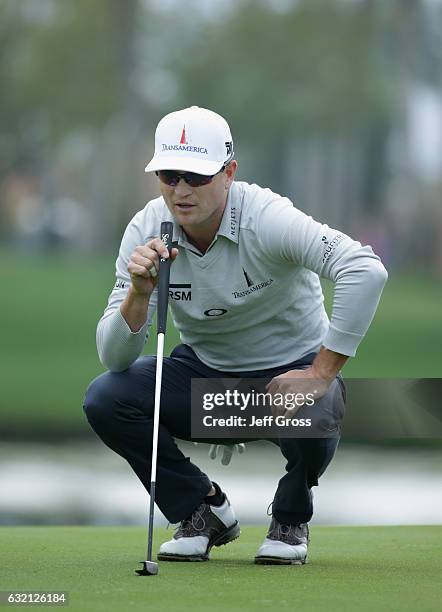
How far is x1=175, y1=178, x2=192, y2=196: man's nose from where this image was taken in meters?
5.79

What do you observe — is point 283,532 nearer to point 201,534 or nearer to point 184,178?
point 201,534

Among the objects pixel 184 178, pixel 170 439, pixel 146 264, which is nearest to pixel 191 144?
pixel 184 178

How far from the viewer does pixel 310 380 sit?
226 inches

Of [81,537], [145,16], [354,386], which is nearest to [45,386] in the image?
[354,386]

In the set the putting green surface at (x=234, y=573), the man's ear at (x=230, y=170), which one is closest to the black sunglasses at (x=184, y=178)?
the man's ear at (x=230, y=170)

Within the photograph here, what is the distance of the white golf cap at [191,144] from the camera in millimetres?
5738

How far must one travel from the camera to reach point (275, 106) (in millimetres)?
48750

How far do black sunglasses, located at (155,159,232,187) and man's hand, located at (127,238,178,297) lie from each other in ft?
0.76

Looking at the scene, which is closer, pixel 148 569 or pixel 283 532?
pixel 148 569

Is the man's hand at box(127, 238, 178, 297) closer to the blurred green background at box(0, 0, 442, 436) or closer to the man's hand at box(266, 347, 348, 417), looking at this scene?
the man's hand at box(266, 347, 348, 417)

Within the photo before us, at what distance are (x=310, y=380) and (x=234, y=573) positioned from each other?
2.34ft

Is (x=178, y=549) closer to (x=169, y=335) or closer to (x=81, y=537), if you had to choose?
(x=81, y=537)

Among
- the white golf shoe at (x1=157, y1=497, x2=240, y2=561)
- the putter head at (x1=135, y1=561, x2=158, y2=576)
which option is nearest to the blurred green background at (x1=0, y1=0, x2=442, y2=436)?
the white golf shoe at (x1=157, y1=497, x2=240, y2=561)

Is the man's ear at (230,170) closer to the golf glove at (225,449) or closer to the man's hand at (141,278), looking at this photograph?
the man's hand at (141,278)
